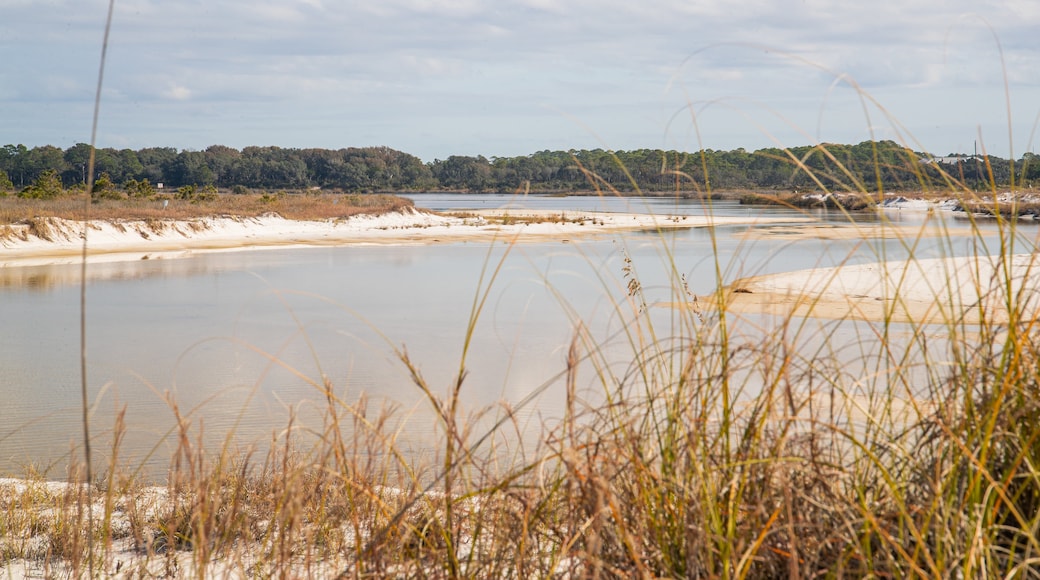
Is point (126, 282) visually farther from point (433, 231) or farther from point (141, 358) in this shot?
point (433, 231)

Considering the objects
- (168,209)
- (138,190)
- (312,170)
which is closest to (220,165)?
(312,170)

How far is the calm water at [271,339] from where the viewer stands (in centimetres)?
626

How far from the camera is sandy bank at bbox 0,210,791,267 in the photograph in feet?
81.9

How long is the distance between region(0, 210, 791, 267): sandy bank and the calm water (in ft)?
7.32

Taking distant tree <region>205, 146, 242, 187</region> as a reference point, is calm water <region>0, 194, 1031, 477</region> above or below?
below

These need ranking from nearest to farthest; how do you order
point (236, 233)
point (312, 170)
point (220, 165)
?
point (236, 233) < point (220, 165) < point (312, 170)

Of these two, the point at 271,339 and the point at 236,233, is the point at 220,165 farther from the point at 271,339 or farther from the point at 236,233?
the point at 271,339

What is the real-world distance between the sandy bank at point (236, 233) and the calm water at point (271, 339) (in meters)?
2.23

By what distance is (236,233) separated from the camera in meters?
33.4

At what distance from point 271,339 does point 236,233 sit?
22.5m

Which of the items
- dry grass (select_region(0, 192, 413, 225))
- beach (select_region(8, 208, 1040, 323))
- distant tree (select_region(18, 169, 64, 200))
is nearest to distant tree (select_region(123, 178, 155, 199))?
dry grass (select_region(0, 192, 413, 225))

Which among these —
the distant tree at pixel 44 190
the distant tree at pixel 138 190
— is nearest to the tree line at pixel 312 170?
the distant tree at pixel 138 190

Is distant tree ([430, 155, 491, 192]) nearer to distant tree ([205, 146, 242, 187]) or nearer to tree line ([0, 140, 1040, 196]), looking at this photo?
tree line ([0, 140, 1040, 196])

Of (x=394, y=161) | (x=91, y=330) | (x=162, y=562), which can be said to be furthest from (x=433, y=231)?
(x=394, y=161)
